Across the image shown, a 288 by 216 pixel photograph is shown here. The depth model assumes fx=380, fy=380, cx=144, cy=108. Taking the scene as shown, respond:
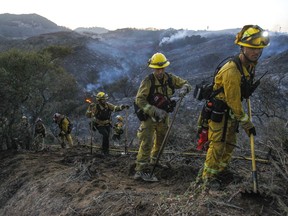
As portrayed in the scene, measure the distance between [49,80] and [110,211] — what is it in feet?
23.3

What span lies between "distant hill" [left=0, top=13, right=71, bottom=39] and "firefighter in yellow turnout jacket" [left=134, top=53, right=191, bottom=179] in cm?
6793

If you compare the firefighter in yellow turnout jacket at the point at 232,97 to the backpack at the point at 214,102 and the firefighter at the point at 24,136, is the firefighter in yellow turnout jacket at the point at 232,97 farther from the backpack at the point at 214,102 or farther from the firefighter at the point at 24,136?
the firefighter at the point at 24,136

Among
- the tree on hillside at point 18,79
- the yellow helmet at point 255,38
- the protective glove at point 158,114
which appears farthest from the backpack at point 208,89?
the tree on hillside at point 18,79

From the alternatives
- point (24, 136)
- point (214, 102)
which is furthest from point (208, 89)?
point (24, 136)

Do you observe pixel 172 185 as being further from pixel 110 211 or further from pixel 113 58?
pixel 113 58

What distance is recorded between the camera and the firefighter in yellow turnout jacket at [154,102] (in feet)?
18.4

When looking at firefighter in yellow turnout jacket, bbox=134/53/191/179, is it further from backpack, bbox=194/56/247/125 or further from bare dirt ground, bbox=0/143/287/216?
backpack, bbox=194/56/247/125

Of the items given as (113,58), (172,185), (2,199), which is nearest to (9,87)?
(2,199)

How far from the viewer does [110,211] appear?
4.20 m

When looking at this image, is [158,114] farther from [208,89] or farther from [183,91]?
[208,89]

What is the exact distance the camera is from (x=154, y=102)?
5.80 meters

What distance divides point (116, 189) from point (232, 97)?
195 centimetres

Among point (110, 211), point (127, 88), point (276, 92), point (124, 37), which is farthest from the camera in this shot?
point (124, 37)

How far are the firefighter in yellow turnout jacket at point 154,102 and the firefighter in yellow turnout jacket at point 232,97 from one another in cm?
110
